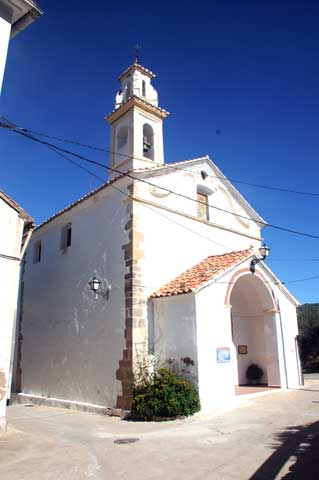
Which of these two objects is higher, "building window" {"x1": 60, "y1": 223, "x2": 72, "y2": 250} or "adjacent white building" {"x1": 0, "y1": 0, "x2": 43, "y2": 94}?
"adjacent white building" {"x1": 0, "y1": 0, "x2": 43, "y2": 94}

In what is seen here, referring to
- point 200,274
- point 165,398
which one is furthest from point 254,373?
point 165,398

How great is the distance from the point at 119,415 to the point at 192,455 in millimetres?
4587

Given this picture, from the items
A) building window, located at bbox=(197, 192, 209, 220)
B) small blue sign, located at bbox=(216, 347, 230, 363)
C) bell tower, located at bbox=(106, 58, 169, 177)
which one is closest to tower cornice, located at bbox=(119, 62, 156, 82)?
bell tower, located at bbox=(106, 58, 169, 177)

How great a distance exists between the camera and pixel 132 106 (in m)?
14.1

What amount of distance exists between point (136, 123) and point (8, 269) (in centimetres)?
785

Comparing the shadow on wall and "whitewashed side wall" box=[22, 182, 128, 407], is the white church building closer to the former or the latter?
"whitewashed side wall" box=[22, 182, 128, 407]

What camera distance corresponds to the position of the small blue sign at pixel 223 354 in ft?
33.7

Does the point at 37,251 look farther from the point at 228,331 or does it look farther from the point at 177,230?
the point at 228,331

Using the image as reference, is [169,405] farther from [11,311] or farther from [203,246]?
[203,246]

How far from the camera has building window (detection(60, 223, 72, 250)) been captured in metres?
14.8

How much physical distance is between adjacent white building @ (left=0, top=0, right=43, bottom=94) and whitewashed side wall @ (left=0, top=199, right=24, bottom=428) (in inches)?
125

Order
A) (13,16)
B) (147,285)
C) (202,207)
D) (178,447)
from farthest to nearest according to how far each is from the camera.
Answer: (202,207), (147,285), (13,16), (178,447)

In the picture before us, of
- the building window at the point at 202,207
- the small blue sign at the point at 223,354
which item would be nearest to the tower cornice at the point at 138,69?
the building window at the point at 202,207

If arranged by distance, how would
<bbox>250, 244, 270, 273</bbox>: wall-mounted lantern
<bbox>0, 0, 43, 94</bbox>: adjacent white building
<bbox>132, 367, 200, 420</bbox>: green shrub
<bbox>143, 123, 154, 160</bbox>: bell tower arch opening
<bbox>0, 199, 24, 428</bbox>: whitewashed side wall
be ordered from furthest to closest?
<bbox>143, 123, 154, 160</bbox>: bell tower arch opening, <bbox>250, 244, 270, 273</bbox>: wall-mounted lantern, <bbox>132, 367, 200, 420</bbox>: green shrub, <bbox>0, 0, 43, 94</bbox>: adjacent white building, <bbox>0, 199, 24, 428</bbox>: whitewashed side wall
